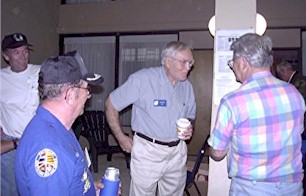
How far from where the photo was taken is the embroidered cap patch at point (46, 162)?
42.8 inches

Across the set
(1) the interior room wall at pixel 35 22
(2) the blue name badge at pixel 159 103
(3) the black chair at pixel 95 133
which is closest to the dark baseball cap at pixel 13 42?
(2) the blue name badge at pixel 159 103

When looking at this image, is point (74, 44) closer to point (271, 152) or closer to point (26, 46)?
point (26, 46)

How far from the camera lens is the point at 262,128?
149cm

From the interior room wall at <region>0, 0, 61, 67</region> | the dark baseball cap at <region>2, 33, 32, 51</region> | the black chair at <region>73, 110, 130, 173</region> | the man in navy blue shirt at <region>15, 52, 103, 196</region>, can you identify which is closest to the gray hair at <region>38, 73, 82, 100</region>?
the man in navy blue shirt at <region>15, 52, 103, 196</region>

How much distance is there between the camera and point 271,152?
4.94 ft

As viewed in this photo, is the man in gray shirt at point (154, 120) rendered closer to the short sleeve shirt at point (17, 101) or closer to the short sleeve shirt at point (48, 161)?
the short sleeve shirt at point (17, 101)

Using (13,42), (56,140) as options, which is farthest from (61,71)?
Answer: (13,42)

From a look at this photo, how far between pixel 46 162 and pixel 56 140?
0.31ft

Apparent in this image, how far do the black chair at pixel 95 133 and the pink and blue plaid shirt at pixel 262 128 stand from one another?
153 inches

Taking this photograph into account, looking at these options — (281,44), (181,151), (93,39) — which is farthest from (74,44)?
(181,151)

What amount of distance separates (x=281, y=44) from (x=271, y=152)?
4.61 meters

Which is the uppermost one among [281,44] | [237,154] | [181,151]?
[281,44]

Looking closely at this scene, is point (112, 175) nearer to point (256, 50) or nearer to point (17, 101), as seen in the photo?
point (256, 50)

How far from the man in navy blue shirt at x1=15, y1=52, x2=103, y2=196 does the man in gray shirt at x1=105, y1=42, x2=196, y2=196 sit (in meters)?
0.96
